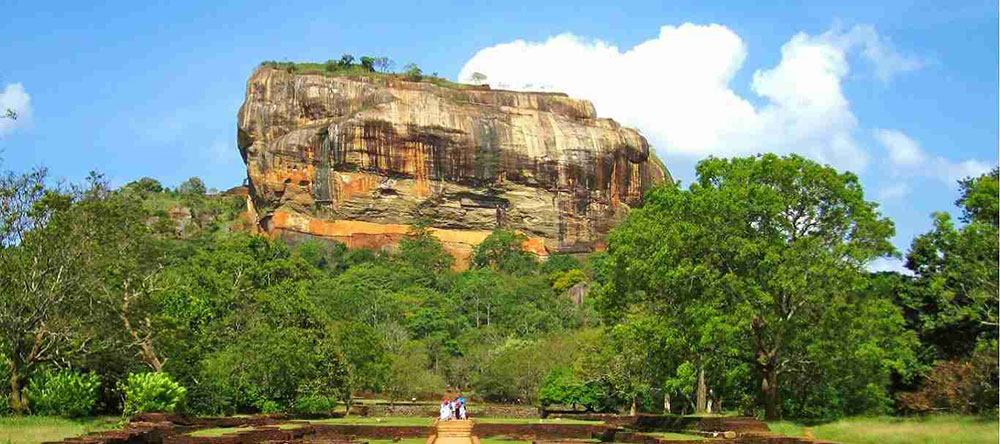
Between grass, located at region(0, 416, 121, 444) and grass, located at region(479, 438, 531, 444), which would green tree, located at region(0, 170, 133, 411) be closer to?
grass, located at region(0, 416, 121, 444)

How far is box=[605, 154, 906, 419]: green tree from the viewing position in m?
27.8

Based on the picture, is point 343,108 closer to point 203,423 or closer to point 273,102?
point 273,102

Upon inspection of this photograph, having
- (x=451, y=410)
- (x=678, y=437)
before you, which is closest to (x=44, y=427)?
(x=451, y=410)

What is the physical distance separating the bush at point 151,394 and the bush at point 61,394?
1.07 metres

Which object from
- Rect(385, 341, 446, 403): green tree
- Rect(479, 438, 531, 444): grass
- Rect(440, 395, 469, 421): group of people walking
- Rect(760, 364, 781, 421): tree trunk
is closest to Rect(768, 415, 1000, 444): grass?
Rect(760, 364, 781, 421): tree trunk

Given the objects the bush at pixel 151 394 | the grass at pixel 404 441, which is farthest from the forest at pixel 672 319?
the grass at pixel 404 441

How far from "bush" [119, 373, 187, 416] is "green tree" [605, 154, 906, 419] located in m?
13.3

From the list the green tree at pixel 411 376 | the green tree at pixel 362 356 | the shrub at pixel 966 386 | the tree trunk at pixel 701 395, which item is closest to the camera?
the shrub at pixel 966 386

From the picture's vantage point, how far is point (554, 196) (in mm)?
103875

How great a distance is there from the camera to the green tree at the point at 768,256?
1095 inches

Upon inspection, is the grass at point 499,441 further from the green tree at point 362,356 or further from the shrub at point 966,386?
the green tree at point 362,356

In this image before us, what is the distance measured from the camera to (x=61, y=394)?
95.9 feet

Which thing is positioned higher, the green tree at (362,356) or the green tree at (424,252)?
the green tree at (424,252)

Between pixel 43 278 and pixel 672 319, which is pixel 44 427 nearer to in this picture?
pixel 43 278
